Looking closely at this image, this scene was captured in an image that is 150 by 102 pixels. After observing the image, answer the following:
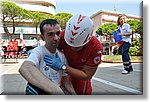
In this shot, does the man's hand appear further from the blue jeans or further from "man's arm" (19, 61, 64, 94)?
the blue jeans

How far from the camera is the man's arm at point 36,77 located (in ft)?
2.40

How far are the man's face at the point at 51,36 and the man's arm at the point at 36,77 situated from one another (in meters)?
0.10

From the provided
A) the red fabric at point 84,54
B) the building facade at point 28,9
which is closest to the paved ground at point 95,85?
the building facade at point 28,9

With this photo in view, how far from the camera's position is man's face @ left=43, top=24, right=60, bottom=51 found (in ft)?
2.63

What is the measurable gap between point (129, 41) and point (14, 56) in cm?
91

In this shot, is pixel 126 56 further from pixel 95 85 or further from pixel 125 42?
pixel 95 85

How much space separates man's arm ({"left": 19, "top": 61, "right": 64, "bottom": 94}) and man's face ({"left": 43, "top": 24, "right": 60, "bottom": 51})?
0.32ft

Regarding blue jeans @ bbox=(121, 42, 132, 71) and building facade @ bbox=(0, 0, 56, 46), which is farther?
blue jeans @ bbox=(121, 42, 132, 71)

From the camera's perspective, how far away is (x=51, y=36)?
2.65ft

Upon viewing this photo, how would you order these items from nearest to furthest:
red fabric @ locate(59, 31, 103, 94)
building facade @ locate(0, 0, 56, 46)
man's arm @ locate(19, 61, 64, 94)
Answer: man's arm @ locate(19, 61, 64, 94) < red fabric @ locate(59, 31, 103, 94) < building facade @ locate(0, 0, 56, 46)

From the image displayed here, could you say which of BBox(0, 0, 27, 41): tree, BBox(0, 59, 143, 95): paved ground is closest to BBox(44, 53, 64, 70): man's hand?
BBox(0, 59, 143, 95): paved ground

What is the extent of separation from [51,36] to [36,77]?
0.48 feet

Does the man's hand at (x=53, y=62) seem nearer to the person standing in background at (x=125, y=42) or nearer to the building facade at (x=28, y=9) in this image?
the building facade at (x=28, y=9)

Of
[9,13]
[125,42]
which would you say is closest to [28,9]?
[9,13]
